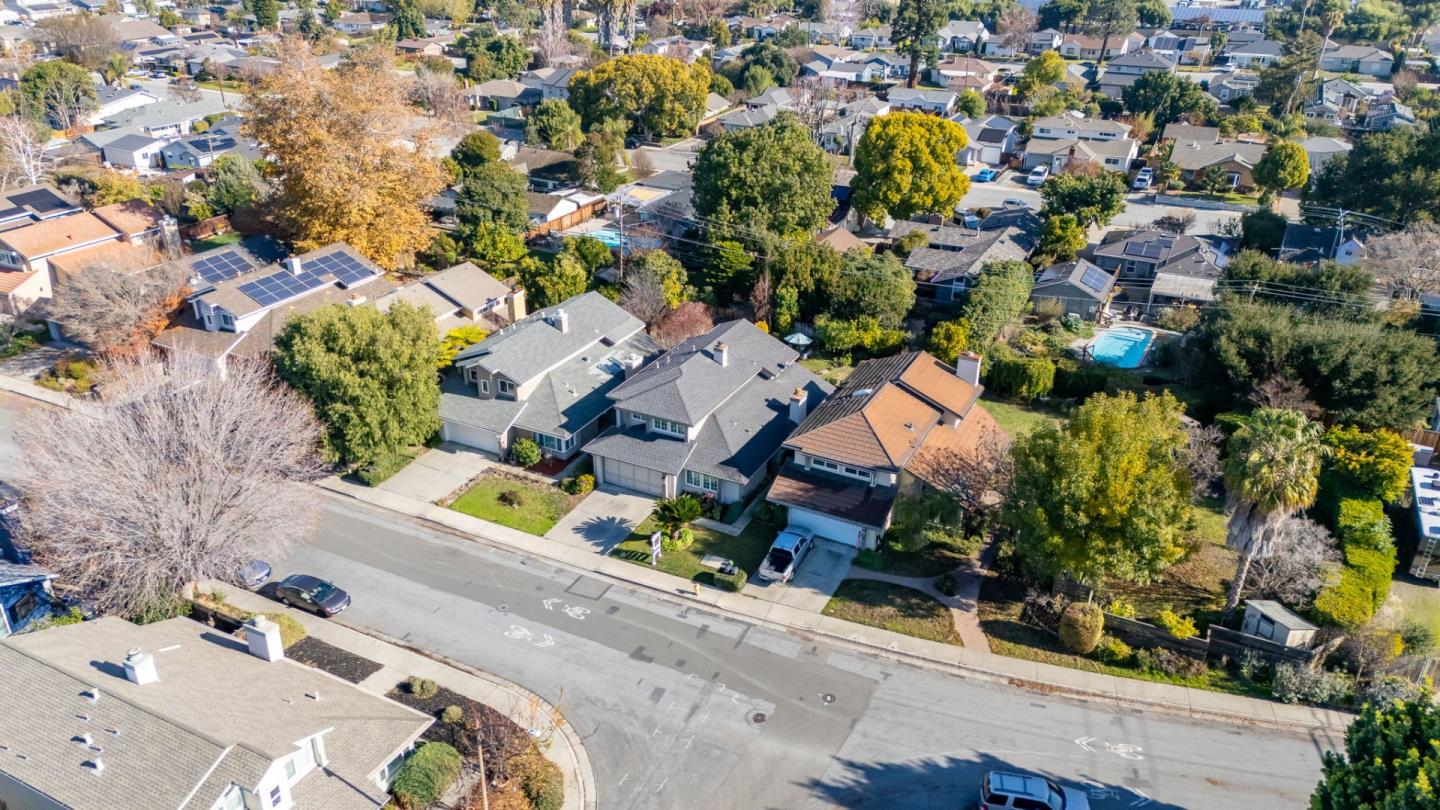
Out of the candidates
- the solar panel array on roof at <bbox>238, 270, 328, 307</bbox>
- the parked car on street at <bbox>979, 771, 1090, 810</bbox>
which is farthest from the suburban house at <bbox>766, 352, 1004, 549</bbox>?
the solar panel array on roof at <bbox>238, 270, 328, 307</bbox>

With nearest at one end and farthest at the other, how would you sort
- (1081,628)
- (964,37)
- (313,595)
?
(1081,628) → (313,595) → (964,37)

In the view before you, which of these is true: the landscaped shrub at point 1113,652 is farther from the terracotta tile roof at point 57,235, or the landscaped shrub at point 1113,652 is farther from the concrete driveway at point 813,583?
the terracotta tile roof at point 57,235

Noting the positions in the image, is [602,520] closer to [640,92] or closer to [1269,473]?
[1269,473]

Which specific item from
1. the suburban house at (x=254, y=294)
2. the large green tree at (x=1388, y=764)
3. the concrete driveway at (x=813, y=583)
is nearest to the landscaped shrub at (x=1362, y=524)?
the large green tree at (x=1388, y=764)

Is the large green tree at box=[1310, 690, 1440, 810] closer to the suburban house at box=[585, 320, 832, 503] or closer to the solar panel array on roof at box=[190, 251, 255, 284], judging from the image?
the suburban house at box=[585, 320, 832, 503]

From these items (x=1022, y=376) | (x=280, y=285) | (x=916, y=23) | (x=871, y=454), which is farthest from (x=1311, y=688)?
(x=916, y=23)

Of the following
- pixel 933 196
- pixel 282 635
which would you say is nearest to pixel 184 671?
pixel 282 635
